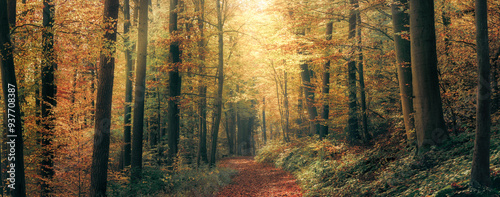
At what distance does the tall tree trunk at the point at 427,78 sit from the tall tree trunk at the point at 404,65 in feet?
3.26

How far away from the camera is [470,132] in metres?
6.82

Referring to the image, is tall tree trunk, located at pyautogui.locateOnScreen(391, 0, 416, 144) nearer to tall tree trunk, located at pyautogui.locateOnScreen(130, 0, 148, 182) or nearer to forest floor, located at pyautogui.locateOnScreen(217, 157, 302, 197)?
forest floor, located at pyautogui.locateOnScreen(217, 157, 302, 197)

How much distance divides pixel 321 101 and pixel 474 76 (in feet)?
24.6

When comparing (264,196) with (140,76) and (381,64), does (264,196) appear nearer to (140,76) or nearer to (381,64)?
(140,76)

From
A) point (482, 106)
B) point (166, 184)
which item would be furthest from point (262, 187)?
point (482, 106)

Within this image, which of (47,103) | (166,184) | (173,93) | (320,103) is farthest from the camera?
(320,103)

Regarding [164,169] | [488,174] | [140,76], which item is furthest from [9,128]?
[488,174]

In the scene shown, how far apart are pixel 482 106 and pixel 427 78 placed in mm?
2331

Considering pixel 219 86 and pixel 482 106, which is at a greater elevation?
pixel 219 86

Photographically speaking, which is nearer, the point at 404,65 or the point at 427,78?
the point at 427,78

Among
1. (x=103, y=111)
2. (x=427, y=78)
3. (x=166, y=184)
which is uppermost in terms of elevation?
(x=427, y=78)

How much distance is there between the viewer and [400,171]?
6742 mm

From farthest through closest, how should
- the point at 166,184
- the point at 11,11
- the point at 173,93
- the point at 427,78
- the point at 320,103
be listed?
the point at 320,103 → the point at 173,93 → the point at 166,184 → the point at 11,11 → the point at 427,78

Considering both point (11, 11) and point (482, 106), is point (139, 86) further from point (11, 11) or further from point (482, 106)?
point (482, 106)
